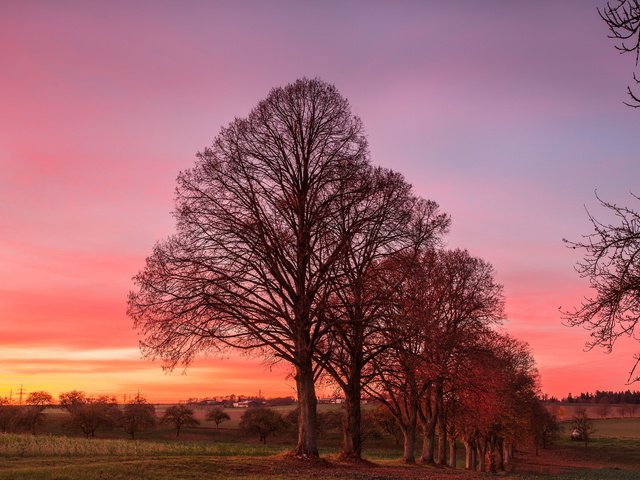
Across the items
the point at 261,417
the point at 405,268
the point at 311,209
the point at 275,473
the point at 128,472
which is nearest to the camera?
the point at 128,472

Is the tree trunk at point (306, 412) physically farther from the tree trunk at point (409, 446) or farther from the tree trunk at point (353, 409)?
the tree trunk at point (409, 446)

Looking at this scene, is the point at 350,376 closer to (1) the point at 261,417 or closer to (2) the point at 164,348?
(2) the point at 164,348

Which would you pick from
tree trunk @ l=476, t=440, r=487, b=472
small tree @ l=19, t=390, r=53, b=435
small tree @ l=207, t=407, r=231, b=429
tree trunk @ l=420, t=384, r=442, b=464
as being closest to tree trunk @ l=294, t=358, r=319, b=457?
tree trunk @ l=420, t=384, r=442, b=464

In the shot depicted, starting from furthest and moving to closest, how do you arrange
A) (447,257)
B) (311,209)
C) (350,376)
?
(447,257), (350,376), (311,209)

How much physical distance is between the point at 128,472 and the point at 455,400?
32493 mm

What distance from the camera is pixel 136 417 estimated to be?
10688 cm

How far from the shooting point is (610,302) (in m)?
14.3

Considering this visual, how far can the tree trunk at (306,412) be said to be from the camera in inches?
1139

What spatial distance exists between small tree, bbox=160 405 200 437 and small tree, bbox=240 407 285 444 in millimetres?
11606

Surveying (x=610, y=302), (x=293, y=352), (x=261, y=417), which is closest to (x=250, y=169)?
(x=293, y=352)

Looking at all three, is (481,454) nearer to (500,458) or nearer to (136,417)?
(500,458)


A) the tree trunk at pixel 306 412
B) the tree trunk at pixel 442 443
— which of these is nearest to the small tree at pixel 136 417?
the tree trunk at pixel 442 443

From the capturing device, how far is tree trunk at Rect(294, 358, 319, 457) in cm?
2892

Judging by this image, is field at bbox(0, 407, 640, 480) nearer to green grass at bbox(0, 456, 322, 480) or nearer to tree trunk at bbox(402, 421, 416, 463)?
green grass at bbox(0, 456, 322, 480)
